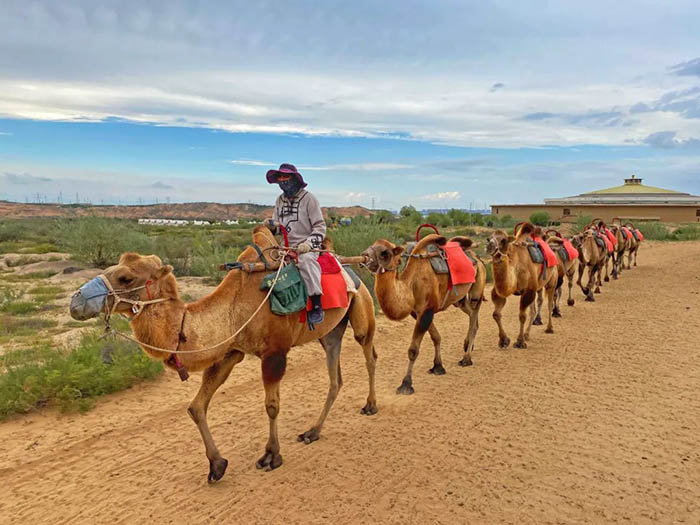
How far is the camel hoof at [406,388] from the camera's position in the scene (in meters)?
7.41

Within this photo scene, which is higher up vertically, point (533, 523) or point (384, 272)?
point (384, 272)

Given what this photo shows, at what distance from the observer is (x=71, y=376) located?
7074 mm

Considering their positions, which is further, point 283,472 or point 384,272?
point 384,272

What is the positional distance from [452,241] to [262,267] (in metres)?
4.74

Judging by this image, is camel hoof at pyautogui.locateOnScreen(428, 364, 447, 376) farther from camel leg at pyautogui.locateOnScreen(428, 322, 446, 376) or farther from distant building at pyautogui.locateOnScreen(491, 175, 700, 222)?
distant building at pyautogui.locateOnScreen(491, 175, 700, 222)

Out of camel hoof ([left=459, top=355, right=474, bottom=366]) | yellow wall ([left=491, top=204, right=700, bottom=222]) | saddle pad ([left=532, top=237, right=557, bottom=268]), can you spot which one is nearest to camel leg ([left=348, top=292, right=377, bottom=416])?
camel hoof ([left=459, top=355, right=474, bottom=366])

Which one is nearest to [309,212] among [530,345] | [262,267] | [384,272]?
[262,267]

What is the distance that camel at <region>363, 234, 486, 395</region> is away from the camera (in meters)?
6.77

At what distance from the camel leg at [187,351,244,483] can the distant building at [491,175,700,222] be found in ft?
178

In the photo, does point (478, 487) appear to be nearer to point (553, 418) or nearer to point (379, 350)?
point (553, 418)

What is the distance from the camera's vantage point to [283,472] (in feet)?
17.0

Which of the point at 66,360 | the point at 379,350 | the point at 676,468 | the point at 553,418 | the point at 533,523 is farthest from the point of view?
the point at 379,350

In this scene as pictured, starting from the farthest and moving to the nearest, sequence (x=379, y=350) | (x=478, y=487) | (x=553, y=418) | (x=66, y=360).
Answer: (x=379, y=350) → (x=66, y=360) → (x=553, y=418) → (x=478, y=487)

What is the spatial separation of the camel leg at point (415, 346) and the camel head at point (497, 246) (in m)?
2.38
